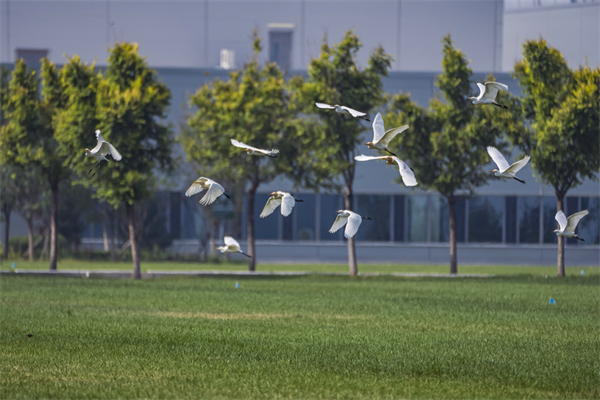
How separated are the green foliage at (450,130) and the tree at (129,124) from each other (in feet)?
28.8

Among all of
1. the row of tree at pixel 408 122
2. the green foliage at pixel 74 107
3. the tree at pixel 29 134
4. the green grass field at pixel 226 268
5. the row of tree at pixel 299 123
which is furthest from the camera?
the green grass field at pixel 226 268

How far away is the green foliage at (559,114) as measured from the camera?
1050 inches

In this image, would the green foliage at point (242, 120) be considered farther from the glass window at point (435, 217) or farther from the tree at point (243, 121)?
the glass window at point (435, 217)

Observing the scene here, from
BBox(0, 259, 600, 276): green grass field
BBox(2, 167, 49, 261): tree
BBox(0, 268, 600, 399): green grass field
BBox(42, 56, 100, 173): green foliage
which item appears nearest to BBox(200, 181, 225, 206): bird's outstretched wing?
BBox(0, 268, 600, 399): green grass field

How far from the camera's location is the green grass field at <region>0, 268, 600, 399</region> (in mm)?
9602

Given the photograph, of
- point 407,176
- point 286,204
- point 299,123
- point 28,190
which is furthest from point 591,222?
point 407,176

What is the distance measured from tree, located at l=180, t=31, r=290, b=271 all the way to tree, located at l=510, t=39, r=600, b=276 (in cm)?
863

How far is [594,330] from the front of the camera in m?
14.5

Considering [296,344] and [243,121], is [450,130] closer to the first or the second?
[243,121]

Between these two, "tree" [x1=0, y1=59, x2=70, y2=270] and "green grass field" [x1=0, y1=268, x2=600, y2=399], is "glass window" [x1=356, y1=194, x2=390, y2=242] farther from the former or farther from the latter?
"green grass field" [x1=0, y1=268, x2=600, y2=399]

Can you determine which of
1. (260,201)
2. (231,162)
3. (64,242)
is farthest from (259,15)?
(231,162)

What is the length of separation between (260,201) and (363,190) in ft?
19.3

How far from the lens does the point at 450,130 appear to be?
96.9 ft

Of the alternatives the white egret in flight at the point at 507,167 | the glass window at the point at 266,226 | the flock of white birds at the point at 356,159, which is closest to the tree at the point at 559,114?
the flock of white birds at the point at 356,159
